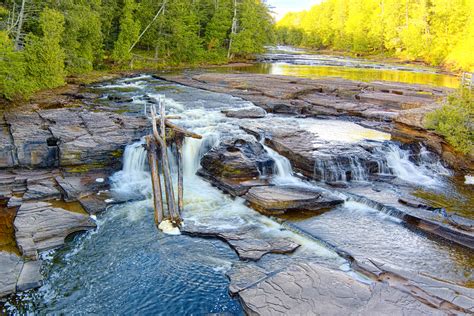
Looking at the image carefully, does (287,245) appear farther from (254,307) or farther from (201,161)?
(201,161)

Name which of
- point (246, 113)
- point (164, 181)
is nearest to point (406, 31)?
point (246, 113)

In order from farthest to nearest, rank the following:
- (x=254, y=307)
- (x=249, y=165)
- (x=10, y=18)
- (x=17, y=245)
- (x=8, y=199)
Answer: (x=10, y=18) → (x=249, y=165) → (x=8, y=199) → (x=17, y=245) → (x=254, y=307)

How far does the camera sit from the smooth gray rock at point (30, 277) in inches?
302

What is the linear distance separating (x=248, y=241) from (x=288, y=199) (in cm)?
234

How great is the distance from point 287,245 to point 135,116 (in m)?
11.1

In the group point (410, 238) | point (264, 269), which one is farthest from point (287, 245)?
point (410, 238)

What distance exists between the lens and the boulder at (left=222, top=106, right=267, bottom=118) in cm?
1967

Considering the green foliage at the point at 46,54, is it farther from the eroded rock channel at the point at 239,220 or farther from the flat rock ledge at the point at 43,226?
the flat rock ledge at the point at 43,226

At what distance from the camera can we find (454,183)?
14.2 metres

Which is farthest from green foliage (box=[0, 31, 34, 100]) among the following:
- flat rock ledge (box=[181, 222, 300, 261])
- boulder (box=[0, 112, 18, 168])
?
flat rock ledge (box=[181, 222, 300, 261])

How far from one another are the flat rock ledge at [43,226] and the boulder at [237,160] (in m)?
4.71

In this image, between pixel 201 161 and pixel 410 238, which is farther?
pixel 201 161

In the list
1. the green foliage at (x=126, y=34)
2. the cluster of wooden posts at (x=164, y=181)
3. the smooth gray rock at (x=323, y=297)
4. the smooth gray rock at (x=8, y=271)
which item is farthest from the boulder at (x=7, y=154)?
the green foliage at (x=126, y=34)

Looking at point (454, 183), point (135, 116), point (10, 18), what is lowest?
point (454, 183)
